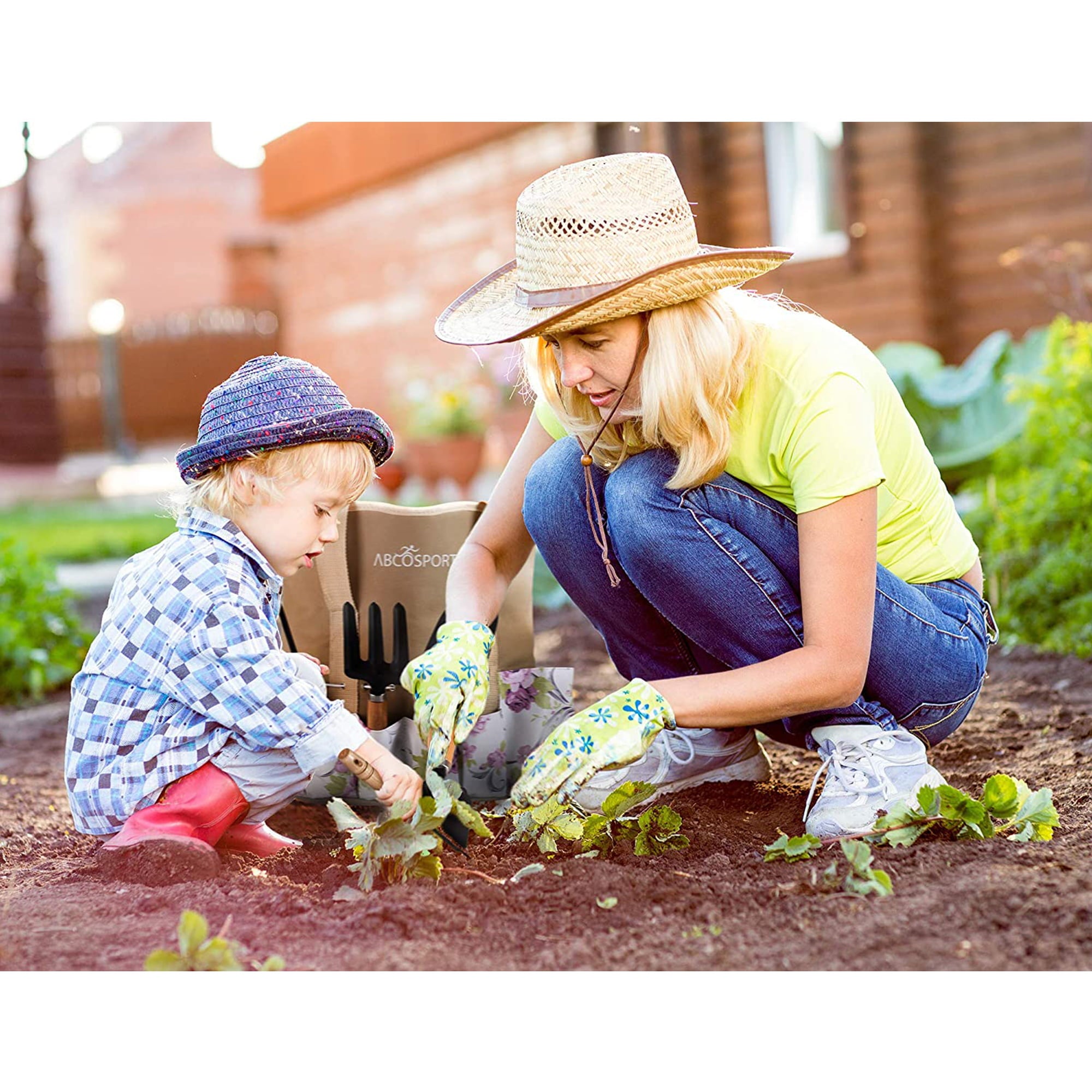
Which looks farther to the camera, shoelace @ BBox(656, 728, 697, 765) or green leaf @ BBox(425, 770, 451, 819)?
shoelace @ BBox(656, 728, 697, 765)

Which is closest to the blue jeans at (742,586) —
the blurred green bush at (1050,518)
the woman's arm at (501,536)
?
the woman's arm at (501,536)

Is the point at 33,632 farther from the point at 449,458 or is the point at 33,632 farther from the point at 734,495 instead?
the point at 449,458

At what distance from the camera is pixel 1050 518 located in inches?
128

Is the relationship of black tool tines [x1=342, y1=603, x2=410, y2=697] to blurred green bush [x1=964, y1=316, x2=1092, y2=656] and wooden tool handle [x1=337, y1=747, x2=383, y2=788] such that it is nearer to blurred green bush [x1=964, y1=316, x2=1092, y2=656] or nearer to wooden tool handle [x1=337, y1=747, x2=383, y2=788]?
wooden tool handle [x1=337, y1=747, x2=383, y2=788]

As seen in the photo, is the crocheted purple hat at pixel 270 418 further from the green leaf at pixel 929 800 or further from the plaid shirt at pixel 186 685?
the green leaf at pixel 929 800

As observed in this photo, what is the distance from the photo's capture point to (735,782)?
2.25 metres

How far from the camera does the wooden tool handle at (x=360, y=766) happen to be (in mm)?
1766

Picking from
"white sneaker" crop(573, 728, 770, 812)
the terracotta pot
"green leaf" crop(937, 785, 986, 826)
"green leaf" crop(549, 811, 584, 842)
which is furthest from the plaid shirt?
the terracotta pot

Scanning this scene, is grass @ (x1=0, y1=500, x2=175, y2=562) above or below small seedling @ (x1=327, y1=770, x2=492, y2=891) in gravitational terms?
below

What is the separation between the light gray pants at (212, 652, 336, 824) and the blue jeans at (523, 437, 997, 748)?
0.53m

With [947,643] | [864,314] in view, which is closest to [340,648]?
[947,643]

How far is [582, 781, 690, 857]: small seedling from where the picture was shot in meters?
1.85

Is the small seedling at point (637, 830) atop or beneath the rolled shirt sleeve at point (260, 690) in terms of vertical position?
beneath

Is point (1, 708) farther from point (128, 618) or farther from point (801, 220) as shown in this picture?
point (801, 220)
